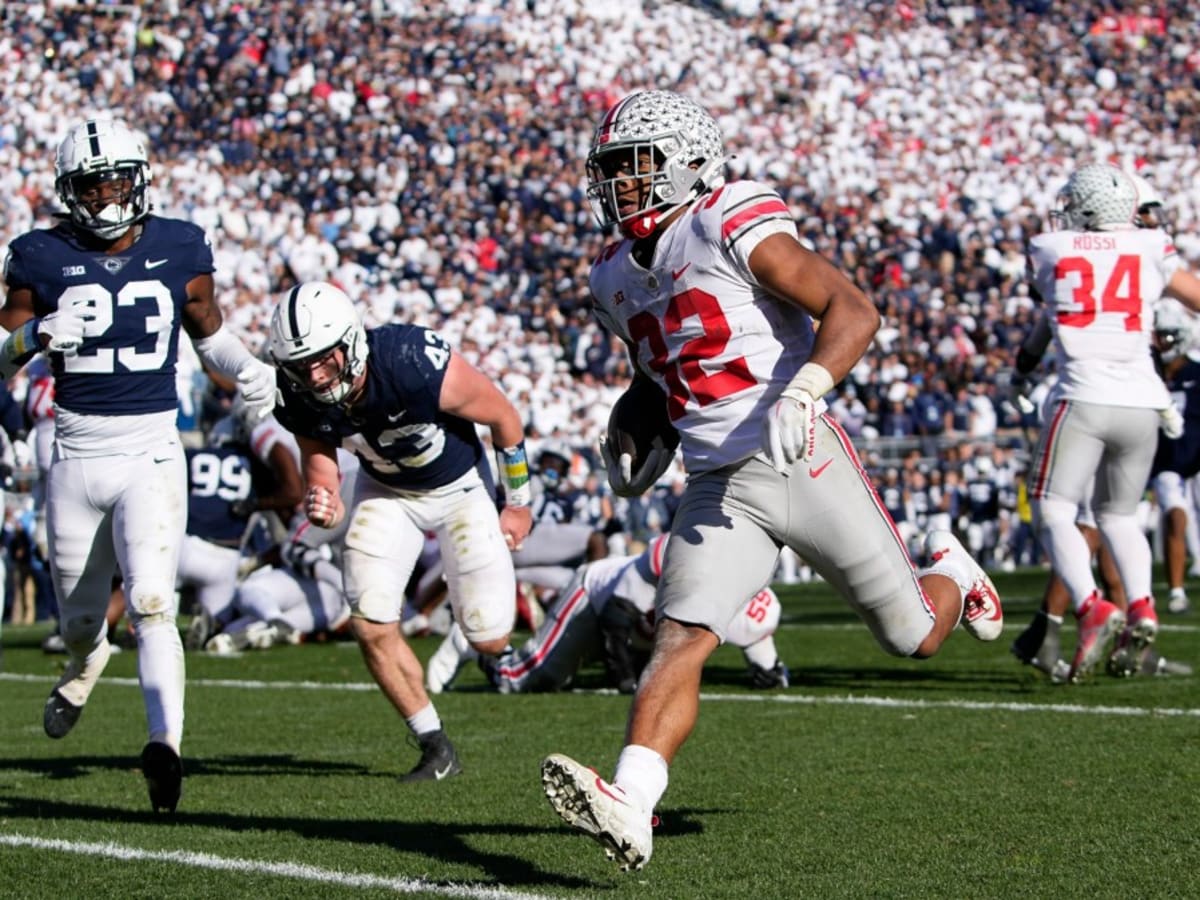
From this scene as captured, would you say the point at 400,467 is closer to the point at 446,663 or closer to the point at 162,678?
the point at 162,678

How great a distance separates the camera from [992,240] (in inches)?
1055

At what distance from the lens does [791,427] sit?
369 centimetres

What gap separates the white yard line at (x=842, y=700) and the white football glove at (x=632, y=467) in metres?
2.65

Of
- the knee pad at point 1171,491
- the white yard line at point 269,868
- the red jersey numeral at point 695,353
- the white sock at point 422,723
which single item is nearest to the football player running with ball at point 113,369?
the white yard line at point 269,868

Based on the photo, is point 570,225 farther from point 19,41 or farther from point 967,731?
point 967,731

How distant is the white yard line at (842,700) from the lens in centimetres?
639

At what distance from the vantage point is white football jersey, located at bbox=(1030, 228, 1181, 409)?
727cm

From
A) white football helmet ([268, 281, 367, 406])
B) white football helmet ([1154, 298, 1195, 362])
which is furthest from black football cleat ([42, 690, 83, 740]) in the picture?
white football helmet ([1154, 298, 1195, 362])

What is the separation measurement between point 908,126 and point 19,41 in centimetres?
1433

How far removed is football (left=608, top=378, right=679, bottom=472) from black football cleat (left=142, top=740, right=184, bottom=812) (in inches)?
59.8

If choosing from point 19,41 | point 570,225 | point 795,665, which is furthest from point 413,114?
point 795,665

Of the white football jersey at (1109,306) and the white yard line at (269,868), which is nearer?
the white yard line at (269,868)

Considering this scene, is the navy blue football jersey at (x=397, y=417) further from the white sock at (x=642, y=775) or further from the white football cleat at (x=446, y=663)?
the white football cleat at (x=446, y=663)

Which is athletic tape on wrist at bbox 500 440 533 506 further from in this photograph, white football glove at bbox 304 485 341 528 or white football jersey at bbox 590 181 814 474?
white football jersey at bbox 590 181 814 474
